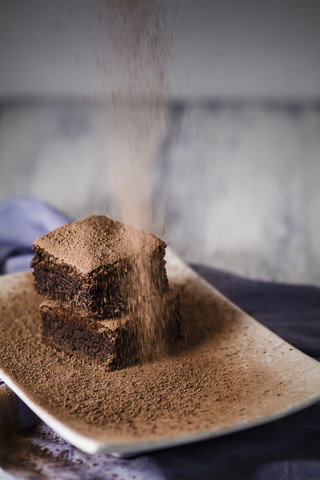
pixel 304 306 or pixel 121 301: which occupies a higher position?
pixel 121 301

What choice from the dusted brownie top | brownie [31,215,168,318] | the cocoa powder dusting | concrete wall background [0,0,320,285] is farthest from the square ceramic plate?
concrete wall background [0,0,320,285]

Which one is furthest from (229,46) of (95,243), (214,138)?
(95,243)

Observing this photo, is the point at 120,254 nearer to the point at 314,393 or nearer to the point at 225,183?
the point at 314,393

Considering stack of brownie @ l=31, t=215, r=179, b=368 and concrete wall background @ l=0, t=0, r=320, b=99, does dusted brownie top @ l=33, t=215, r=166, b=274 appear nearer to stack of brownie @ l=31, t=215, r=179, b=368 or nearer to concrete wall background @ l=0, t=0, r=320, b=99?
stack of brownie @ l=31, t=215, r=179, b=368

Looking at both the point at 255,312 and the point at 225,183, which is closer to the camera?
the point at 255,312

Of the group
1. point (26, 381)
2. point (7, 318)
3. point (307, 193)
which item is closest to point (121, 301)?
point (26, 381)

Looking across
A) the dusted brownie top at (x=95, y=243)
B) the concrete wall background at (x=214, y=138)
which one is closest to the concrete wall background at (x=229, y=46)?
the concrete wall background at (x=214, y=138)

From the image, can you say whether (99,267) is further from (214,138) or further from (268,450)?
(214,138)
